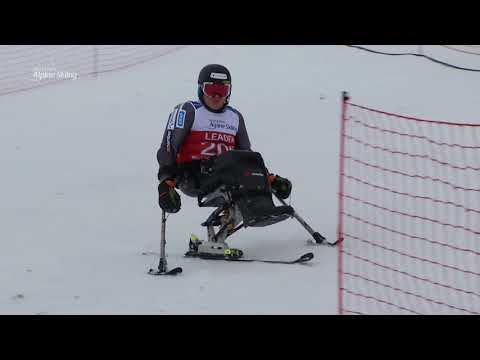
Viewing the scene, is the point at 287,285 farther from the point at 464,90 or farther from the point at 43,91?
the point at 43,91

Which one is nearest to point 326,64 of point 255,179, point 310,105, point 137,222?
point 310,105

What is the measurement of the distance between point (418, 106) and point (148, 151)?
3.41 metres

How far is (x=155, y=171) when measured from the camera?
954 cm

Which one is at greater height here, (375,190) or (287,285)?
(375,190)

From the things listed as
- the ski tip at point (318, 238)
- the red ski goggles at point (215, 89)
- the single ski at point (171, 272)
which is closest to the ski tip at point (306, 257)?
the ski tip at point (318, 238)

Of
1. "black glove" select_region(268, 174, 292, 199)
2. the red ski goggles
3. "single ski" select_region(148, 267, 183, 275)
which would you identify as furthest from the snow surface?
the red ski goggles

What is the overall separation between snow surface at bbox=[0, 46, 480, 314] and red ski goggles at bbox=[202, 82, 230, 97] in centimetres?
130

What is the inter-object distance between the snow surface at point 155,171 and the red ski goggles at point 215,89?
1.30 metres

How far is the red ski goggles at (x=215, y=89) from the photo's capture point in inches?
263

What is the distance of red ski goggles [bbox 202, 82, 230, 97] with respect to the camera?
6.69 metres

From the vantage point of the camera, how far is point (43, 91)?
1274cm

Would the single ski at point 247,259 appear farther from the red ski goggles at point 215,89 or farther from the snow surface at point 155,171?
the red ski goggles at point 215,89

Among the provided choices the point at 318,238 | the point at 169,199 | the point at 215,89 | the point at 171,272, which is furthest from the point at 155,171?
the point at 171,272

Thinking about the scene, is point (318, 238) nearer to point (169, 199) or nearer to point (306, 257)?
point (306, 257)
